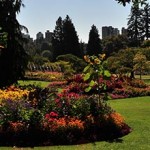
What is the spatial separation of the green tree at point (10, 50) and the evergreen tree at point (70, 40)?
147ft

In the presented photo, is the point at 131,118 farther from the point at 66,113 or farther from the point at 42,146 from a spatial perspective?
the point at 42,146

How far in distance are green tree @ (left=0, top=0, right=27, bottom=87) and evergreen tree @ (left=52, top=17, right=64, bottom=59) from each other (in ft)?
155

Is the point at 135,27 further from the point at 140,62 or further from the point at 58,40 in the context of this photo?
the point at 140,62

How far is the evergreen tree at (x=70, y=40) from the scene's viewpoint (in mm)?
73400

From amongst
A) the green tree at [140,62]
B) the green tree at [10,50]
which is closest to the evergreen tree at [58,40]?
the green tree at [140,62]

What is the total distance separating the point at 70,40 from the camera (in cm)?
7438

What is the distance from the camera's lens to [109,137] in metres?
12.9

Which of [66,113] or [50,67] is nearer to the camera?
[66,113]

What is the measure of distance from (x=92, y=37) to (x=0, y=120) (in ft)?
214

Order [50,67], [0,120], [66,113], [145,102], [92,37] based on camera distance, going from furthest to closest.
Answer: [92,37]
[50,67]
[145,102]
[66,113]
[0,120]

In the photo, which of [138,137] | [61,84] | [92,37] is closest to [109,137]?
[138,137]

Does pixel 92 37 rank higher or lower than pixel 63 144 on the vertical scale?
higher

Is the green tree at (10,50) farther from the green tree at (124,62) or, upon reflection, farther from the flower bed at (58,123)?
the green tree at (124,62)

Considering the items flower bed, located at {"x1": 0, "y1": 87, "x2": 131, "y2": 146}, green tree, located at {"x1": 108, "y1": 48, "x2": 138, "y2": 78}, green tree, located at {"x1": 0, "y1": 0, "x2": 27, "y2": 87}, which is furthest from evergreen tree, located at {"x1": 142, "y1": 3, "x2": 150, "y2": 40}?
flower bed, located at {"x1": 0, "y1": 87, "x2": 131, "y2": 146}
